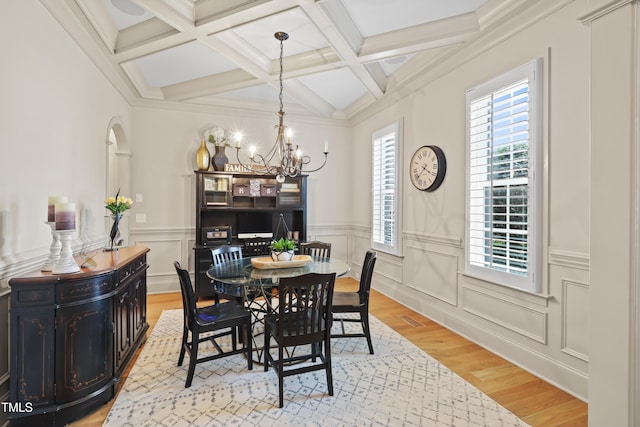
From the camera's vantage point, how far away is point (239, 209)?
5.18 metres

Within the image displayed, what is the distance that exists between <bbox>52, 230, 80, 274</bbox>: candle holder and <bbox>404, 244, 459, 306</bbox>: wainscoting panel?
3482mm

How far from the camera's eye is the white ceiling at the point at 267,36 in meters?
2.90

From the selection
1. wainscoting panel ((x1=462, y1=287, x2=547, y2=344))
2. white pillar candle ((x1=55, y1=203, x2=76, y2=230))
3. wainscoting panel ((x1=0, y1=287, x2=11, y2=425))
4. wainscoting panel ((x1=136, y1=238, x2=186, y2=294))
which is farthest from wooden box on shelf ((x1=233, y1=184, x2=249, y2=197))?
wainscoting panel ((x1=462, y1=287, x2=547, y2=344))

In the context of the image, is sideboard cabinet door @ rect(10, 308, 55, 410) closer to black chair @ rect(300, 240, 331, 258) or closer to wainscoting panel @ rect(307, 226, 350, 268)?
black chair @ rect(300, 240, 331, 258)

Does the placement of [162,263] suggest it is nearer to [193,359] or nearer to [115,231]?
[115,231]

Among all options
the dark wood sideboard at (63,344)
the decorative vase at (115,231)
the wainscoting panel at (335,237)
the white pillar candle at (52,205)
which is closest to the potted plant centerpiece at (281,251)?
the dark wood sideboard at (63,344)

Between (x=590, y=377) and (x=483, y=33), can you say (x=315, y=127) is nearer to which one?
(x=483, y=33)

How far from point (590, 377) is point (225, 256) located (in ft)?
10.9

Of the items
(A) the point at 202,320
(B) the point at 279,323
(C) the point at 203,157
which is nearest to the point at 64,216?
(A) the point at 202,320

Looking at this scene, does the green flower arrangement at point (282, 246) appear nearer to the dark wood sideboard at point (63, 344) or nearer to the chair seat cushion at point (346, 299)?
the chair seat cushion at point (346, 299)

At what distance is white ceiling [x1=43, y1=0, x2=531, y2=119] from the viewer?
290cm

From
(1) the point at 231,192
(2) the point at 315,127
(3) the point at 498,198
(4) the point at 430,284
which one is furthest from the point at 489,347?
(2) the point at 315,127

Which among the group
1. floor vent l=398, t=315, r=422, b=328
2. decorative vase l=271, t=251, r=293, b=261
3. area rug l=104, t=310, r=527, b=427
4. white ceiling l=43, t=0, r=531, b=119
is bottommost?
area rug l=104, t=310, r=527, b=427

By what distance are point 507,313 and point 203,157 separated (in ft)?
14.6
